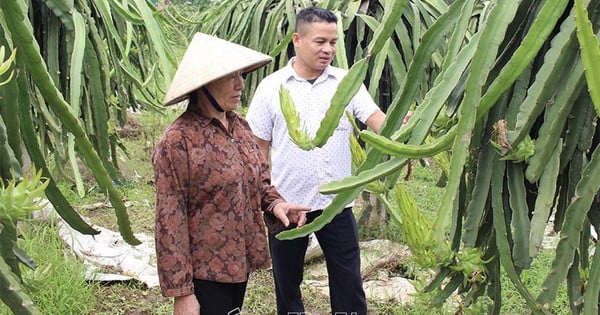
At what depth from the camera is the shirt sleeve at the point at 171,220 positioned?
1.98m

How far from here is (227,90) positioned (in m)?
2.06

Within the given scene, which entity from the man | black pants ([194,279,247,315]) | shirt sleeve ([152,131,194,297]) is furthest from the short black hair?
black pants ([194,279,247,315])

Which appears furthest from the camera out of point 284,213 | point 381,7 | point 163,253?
point 381,7

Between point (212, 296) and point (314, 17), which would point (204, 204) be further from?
point (314, 17)

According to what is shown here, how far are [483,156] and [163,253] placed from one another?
107 centimetres

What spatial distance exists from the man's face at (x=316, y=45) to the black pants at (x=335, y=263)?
54cm

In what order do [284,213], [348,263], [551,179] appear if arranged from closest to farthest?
1. [551,179]
2. [284,213]
3. [348,263]

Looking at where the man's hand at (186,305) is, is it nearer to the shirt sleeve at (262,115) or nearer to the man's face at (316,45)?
the shirt sleeve at (262,115)

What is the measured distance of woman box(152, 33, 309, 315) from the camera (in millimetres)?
1994

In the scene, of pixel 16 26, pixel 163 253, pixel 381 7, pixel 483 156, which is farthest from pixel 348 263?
pixel 16 26

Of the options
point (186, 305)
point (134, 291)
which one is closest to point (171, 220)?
point (186, 305)

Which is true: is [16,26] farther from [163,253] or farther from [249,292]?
[249,292]

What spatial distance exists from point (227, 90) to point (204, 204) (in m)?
0.34

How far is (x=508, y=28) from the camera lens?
1230mm
